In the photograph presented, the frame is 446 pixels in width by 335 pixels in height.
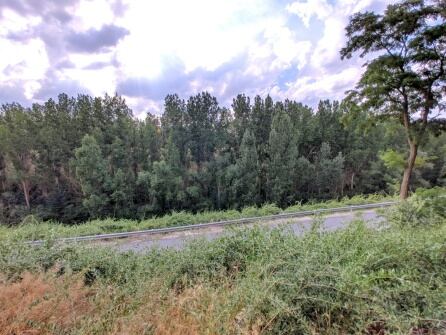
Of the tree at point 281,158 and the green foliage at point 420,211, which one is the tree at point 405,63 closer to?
the green foliage at point 420,211

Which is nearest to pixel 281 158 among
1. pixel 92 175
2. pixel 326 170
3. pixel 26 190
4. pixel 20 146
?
pixel 326 170

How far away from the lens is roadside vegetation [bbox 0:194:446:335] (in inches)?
79.3

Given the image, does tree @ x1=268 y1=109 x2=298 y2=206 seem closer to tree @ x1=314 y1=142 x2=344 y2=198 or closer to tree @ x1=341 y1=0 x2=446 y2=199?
tree @ x1=314 y1=142 x2=344 y2=198

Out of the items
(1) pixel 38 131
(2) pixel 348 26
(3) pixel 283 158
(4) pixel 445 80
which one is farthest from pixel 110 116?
(4) pixel 445 80

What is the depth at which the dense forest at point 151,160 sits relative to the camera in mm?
24672

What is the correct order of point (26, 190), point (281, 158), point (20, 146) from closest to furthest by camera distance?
point (20, 146), point (26, 190), point (281, 158)

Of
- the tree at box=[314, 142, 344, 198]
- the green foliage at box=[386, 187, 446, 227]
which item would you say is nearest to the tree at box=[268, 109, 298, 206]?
the tree at box=[314, 142, 344, 198]

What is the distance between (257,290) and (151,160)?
2704cm

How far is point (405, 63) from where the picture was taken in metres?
6.81

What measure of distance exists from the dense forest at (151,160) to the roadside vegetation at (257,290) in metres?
21.4

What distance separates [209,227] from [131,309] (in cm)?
575

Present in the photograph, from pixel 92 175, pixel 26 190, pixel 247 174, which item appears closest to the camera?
pixel 92 175

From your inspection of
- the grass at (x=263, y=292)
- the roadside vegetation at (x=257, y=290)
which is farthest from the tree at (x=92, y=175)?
the grass at (x=263, y=292)

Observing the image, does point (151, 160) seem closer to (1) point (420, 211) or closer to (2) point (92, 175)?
(2) point (92, 175)
